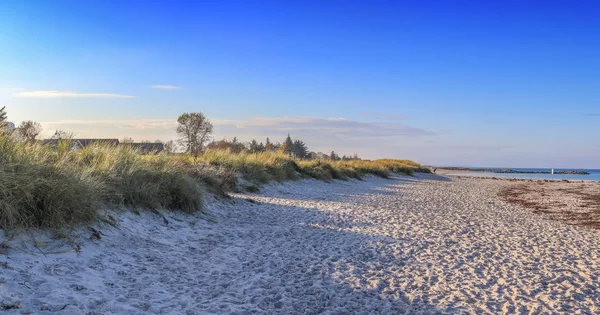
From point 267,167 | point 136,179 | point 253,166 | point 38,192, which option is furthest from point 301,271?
point 267,167

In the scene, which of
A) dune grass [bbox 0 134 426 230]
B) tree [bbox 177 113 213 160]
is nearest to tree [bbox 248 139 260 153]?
tree [bbox 177 113 213 160]

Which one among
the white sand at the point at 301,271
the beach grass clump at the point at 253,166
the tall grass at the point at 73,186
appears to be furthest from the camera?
the beach grass clump at the point at 253,166

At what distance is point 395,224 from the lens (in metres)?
10.7

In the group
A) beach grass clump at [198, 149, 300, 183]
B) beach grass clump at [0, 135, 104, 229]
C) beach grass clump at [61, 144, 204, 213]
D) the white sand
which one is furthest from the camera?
beach grass clump at [198, 149, 300, 183]

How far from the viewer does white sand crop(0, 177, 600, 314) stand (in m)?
4.31

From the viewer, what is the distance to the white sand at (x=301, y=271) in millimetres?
4309

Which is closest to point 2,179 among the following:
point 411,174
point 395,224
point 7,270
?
point 7,270

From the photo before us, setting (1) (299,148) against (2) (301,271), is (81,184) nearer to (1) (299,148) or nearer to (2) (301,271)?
(2) (301,271)

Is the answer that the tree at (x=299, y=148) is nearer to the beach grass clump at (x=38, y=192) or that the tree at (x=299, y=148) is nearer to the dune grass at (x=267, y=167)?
the dune grass at (x=267, y=167)

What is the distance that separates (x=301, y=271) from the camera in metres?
5.98

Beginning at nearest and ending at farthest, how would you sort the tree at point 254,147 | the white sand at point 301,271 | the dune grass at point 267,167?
the white sand at point 301,271 < the dune grass at point 267,167 < the tree at point 254,147

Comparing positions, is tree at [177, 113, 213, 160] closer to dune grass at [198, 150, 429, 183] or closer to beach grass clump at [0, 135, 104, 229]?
dune grass at [198, 150, 429, 183]

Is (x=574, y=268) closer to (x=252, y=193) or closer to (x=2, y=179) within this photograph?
(x=2, y=179)

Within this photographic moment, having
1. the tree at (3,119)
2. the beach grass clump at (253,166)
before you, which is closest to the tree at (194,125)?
the beach grass clump at (253,166)
